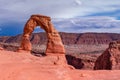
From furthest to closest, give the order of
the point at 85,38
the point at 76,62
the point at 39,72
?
the point at 85,38 < the point at 76,62 < the point at 39,72

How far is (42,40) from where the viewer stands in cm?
17375

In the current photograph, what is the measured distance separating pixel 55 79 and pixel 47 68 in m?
1.13

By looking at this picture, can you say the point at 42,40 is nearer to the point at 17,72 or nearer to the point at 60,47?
the point at 60,47

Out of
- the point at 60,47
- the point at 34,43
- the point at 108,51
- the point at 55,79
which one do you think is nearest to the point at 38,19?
the point at 60,47

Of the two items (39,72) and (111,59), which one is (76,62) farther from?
(39,72)

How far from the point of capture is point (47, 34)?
3161 centimetres

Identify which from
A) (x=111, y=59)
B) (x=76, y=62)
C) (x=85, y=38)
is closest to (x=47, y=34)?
(x=111, y=59)

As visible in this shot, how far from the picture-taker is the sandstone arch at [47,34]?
98.6 feet

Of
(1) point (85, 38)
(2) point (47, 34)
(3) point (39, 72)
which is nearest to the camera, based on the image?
(3) point (39, 72)

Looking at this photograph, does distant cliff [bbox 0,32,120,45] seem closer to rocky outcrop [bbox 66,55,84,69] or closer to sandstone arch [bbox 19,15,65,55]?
rocky outcrop [bbox 66,55,84,69]

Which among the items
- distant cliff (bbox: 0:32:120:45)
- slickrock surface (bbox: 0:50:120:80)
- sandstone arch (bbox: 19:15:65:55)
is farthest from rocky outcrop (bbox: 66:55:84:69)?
distant cliff (bbox: 0:32:120:45)

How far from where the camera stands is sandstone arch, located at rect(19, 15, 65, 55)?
3006 cm

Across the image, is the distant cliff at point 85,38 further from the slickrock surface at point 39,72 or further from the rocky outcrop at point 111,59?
the slickrock surface at point 39,72

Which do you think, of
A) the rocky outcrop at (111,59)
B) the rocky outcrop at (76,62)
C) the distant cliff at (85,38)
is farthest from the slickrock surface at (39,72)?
the distant cliff at (85,38)
